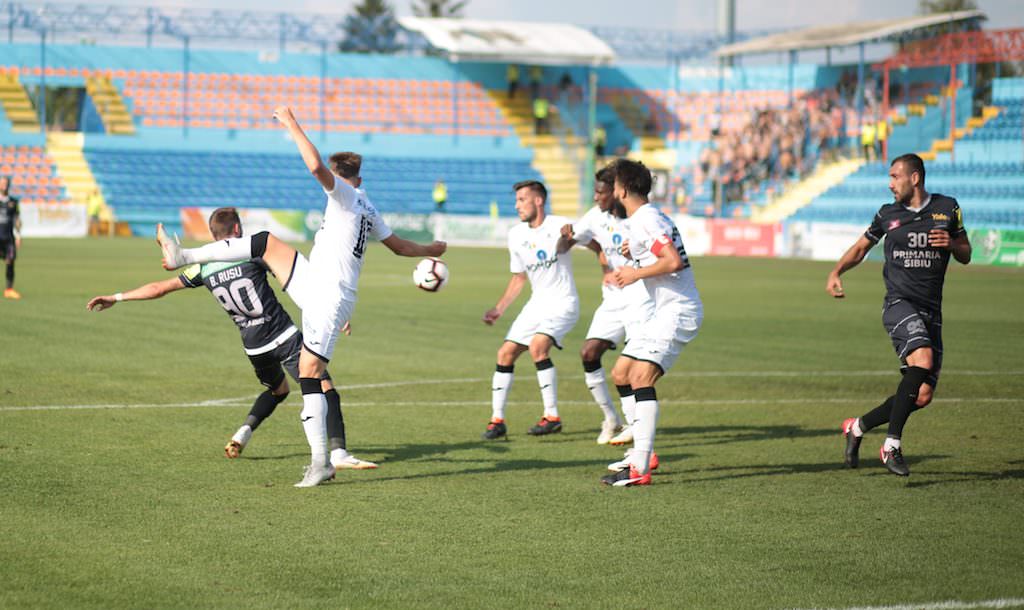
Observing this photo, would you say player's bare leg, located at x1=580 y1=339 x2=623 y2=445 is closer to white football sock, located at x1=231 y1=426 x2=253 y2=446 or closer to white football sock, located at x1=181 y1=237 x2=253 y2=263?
white football sock, located at x1=231 y1=426 x2=253 y2=446

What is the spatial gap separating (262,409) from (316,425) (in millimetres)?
1332

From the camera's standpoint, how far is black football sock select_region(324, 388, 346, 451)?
981 centimetres

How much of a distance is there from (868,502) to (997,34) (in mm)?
41821

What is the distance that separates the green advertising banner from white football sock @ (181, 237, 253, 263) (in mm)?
33137

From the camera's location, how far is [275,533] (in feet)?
24.1

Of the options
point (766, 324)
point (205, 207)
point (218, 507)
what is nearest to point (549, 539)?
point (218, 507)

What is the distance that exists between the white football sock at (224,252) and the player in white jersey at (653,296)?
8.07 feet

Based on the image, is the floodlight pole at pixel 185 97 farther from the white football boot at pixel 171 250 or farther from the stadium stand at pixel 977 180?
the white football boot at pixel 171 250

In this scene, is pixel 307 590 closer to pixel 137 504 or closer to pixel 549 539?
pixel 549 539

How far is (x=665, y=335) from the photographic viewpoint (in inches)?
→ 365

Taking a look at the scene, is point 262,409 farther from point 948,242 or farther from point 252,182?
point 252,182

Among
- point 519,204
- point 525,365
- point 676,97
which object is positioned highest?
point 676,97

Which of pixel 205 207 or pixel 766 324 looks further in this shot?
pixel 205 207

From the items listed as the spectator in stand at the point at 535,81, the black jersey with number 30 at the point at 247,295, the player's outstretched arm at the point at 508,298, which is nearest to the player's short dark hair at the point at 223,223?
the black jersey with number 30 at the point at 247,295
